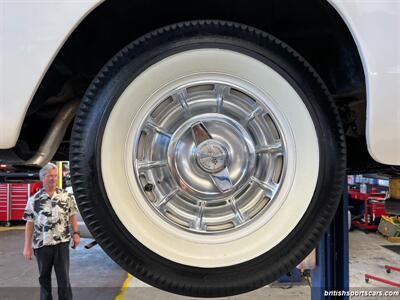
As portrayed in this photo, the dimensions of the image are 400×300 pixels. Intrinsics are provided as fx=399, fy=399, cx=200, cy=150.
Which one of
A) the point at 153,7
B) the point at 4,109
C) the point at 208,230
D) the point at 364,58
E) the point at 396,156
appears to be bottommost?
the point at 208,230

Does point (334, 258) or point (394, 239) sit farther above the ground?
point (334, 258)

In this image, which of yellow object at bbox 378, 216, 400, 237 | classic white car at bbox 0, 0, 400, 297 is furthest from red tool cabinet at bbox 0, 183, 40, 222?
classic white car at bbox 0, 0, 400, 297

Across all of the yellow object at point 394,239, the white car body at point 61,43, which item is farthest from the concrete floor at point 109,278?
the white car body at point 61,43

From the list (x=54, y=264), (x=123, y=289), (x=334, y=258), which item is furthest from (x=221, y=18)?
(x=123, y=289)

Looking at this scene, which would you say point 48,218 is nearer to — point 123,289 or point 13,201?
point 123,289

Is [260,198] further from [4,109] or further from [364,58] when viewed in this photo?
[4,109]

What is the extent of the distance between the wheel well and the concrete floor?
12.1 ft

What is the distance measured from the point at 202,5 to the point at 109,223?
0.71 metres

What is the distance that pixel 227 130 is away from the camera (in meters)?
1.24

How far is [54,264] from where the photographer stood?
4.03m

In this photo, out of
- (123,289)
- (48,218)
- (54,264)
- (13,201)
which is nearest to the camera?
(48,218)

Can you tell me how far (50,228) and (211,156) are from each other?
10.4 feet

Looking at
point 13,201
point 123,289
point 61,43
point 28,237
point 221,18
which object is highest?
point 221,18

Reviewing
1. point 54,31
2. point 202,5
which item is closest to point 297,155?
point 202,5
